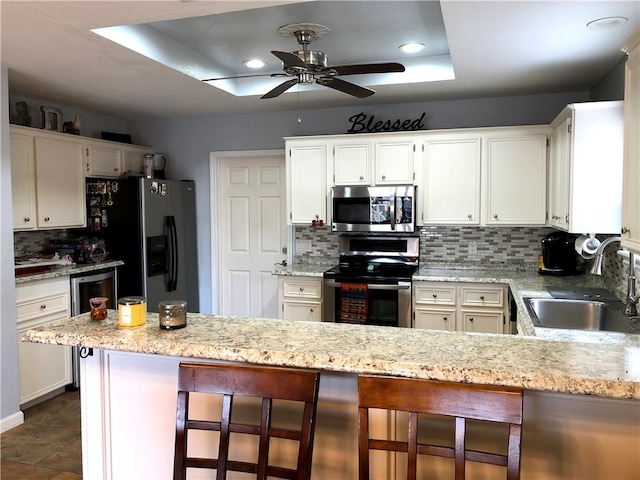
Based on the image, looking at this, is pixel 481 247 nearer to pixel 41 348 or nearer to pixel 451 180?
pixel 451 180

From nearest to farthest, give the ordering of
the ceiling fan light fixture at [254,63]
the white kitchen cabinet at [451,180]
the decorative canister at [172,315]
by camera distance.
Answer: the decorative canister at [172,315]
the ceiling fan light fixture at [254,63]
the white kitchen cabinet at [451,180]

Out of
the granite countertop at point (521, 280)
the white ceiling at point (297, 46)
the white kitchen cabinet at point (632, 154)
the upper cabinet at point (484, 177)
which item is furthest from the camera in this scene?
the upper cabinet at point (484, 177)

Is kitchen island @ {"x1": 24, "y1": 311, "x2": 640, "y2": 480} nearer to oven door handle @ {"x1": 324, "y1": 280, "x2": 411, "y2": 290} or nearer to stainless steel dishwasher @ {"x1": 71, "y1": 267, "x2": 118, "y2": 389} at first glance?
stainless steel dishwasher @ {"x1": 71, "y1": 267, "x2": 118, "y2": 389}

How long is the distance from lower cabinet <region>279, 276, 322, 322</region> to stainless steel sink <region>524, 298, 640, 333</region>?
5.98ft

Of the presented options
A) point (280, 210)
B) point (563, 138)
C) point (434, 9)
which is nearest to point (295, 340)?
point (434, 9)

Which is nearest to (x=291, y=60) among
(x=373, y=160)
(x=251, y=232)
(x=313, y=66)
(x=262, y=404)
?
(x=313, y=66)

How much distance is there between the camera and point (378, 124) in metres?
4.56

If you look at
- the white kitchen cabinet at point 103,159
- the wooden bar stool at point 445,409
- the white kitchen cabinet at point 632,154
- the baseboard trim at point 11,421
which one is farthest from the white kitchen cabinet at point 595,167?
the white kitchen cabinet at point 103,159

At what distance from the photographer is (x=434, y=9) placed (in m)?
2.82

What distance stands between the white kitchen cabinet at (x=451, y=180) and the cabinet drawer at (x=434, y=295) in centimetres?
58

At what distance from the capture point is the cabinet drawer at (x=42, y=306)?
3.51 metres

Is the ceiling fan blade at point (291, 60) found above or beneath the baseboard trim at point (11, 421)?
above

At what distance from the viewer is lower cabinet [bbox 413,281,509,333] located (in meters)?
3.89

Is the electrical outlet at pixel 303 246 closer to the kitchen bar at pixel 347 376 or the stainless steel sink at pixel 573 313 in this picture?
the stainless steel sink at pixel 573 313
